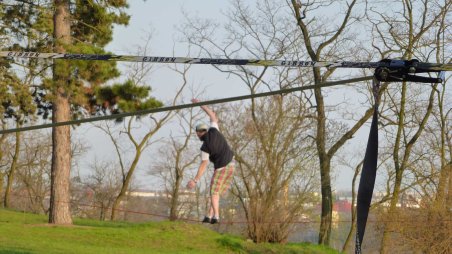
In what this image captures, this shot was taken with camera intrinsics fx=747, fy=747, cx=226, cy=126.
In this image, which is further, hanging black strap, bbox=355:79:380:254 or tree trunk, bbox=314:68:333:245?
tree trunk, bbox=314:68:333:245

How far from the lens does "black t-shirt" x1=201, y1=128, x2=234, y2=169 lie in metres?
6.92

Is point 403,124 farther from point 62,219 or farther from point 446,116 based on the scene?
point 62,219

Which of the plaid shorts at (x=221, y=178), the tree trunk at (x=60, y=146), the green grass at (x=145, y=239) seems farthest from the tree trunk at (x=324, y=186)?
the plaid shorts at (x=221, y=178)

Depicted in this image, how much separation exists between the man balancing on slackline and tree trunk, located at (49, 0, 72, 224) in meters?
15.4

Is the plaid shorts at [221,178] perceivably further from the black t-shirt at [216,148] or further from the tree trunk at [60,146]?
the tree trunk at [60,146]

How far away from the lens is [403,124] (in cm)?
2981

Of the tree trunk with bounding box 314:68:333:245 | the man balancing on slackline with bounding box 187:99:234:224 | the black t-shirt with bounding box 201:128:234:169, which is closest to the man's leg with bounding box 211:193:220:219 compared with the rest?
the man balancing on slackline with bounding box 187:99:234:224

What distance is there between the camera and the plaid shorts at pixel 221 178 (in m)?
7.16

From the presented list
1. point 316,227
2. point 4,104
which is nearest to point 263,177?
point 4,104

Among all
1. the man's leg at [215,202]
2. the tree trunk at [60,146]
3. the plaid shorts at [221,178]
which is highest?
the tree trunk at [60,146]

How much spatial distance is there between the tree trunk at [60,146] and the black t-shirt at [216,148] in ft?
51.3

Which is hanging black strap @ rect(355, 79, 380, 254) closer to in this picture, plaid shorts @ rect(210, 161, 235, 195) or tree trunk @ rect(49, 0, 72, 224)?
plaid shorts @ rect(210, 161, 235, 195)

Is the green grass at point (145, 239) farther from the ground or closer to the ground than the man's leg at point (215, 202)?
closer to the ground

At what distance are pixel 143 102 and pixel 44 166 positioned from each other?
140 ft
